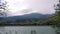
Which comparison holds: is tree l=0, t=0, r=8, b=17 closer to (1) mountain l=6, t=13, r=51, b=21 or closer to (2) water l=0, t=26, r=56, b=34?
(1) mountain l=6, t=13, r=51, b=21

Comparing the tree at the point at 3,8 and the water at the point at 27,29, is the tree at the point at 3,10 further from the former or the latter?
the water at the point at 27,29

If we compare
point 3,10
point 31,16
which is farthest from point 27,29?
point 3,10

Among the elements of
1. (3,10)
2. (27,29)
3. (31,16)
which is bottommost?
(27,29)

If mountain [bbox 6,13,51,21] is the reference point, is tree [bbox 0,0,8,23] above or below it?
above

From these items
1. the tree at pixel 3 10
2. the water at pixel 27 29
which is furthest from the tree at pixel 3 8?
the water at pixel 27 29

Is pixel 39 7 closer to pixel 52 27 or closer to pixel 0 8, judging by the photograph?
pixel 52 27

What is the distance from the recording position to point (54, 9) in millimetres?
1684

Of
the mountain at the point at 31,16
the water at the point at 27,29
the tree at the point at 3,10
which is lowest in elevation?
the water at the point at 27,29

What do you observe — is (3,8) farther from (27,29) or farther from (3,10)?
(27,29)

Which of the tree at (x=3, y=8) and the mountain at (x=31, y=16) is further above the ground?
the tree at (x=3, y=8)

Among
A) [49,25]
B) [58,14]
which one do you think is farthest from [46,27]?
[58,14]

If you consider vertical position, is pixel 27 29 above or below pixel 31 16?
below

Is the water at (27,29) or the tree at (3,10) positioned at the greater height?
the tree at (3,10)

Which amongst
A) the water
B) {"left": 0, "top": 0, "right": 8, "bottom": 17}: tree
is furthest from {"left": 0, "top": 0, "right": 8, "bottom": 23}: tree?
the water
